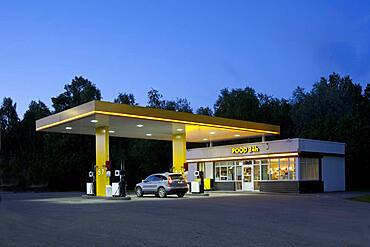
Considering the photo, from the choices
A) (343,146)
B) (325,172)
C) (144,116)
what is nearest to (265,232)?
(144,116)

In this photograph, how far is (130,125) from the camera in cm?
3097

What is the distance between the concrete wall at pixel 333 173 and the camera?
3553 cm

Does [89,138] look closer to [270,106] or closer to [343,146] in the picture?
[270,106]

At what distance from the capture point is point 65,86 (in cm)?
7000

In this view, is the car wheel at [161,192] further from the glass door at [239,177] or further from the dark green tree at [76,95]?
the dark green tree at [76,95]

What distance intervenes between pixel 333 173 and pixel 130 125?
1643cm

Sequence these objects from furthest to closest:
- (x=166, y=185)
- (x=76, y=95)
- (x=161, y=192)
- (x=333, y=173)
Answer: (x=76, y=95), (x=333, y=173), (x=161, y=192), (x=166, y=185)

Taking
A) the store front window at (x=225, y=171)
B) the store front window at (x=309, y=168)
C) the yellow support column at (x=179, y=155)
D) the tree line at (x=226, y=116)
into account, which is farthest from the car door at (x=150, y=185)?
the tree line at (x=226, y=116)

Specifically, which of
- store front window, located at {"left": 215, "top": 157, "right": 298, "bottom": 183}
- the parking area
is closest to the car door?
store front window, located at {"left": 215, "top": 157, "right": 298, "bottom": 183}

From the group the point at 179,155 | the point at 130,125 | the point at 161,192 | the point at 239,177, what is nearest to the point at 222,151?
the point at 239,177

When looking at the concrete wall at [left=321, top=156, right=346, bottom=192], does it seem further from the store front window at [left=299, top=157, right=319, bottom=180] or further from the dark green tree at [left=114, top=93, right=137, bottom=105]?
the dark green tree at [left=114, top=93, right=137, bottom=105]

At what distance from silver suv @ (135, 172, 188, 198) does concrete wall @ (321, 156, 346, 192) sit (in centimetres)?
1238

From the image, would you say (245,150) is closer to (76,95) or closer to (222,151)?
(222,151)

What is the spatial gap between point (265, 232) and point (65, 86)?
62.5 meters
